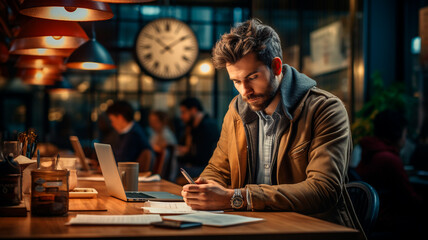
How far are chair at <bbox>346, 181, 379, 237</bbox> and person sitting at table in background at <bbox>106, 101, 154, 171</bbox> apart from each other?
10.5 ft

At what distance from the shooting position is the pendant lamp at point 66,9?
258 centimetres

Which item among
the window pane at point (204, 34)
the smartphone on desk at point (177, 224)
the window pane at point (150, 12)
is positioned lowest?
the smartphone on desk at point (177, 224)

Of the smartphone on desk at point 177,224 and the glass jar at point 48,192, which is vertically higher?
the glass jar at point 48,192

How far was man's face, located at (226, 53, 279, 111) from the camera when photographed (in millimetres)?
2436

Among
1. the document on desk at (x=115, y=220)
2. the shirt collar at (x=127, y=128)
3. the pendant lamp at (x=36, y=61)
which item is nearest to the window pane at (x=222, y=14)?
the shirt collar at (x=127, y=128)

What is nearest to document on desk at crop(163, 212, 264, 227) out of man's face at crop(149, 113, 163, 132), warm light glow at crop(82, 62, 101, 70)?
warm light glow at crop(82, 62, 101, 70)

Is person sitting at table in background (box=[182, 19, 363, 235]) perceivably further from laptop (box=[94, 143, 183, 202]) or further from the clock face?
the clock face

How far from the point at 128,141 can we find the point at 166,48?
2602mm

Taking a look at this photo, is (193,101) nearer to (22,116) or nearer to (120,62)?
(120,62)

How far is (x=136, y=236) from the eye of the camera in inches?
59.5

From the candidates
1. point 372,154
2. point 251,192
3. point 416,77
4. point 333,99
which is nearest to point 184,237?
point 251,192

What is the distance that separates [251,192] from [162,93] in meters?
9.16

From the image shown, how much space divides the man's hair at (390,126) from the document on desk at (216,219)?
9.20ft

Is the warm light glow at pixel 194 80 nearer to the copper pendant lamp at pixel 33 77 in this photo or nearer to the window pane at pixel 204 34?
the window pane at pixel 204 34
